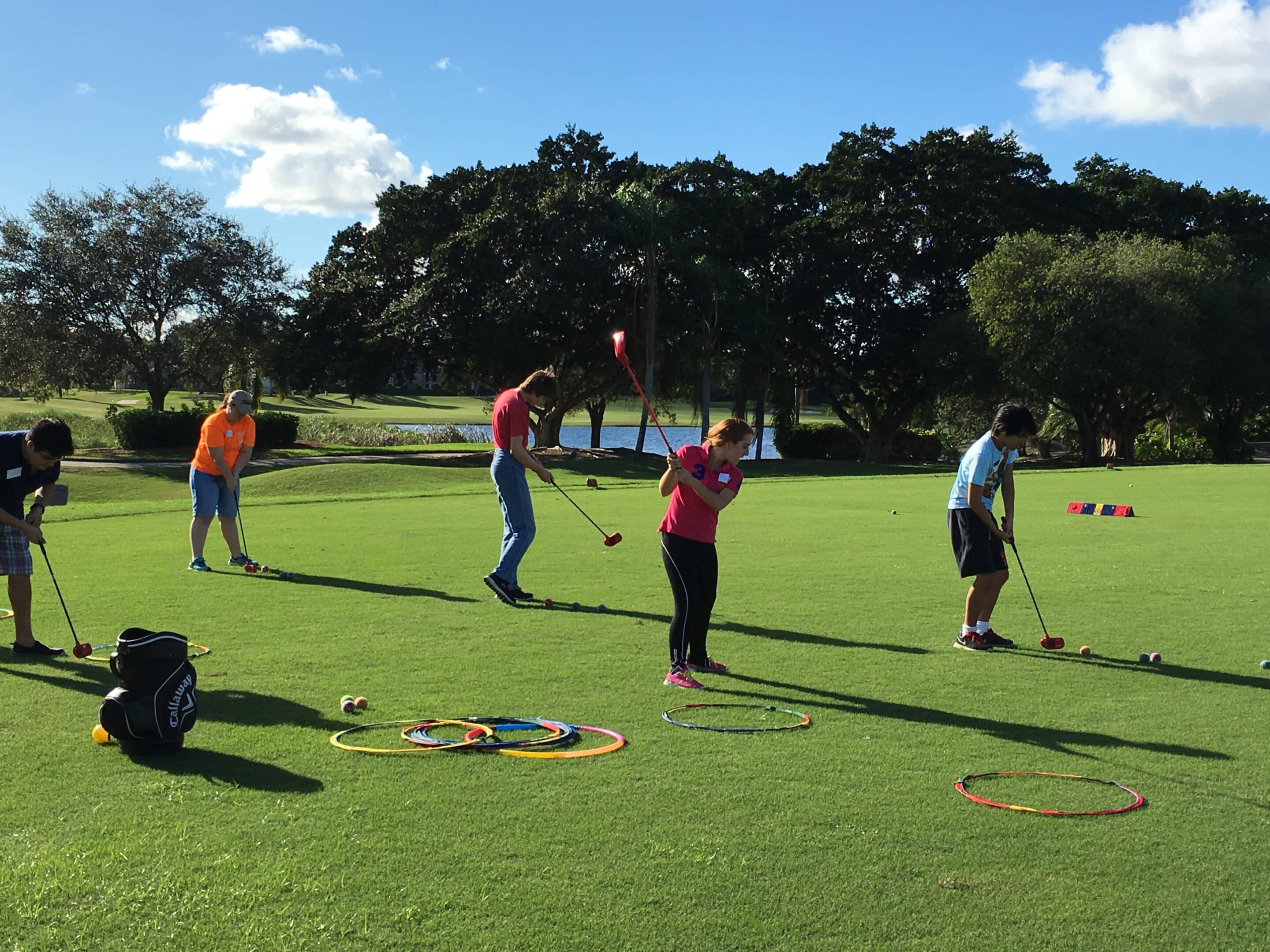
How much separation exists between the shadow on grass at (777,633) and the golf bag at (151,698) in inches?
179

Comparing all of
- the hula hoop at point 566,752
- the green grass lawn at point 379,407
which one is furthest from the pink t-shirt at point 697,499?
the green grass lawn at point 379,407

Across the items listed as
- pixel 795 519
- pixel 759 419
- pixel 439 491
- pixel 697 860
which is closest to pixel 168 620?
pixel 697 860

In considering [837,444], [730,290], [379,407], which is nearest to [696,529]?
[730,290]

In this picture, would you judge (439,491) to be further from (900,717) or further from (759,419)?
(759,419)

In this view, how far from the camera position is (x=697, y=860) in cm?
450

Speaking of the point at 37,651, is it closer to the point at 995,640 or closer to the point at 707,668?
the point at 707,668

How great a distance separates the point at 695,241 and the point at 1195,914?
41.7 m

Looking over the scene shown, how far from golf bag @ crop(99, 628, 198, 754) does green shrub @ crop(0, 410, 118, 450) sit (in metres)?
40.3

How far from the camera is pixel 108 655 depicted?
26.7 ft

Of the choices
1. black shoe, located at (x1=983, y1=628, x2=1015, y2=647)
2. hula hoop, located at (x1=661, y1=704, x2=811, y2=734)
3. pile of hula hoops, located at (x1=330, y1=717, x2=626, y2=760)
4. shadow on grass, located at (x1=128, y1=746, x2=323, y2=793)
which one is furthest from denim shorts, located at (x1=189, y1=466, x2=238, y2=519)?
black shoe, located at (x1=983, y1=628, x2=1015, y2=647)

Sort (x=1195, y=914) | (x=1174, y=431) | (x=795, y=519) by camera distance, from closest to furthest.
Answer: (x=1195, y=914) < (x=795, y=519) < (x=1174, y=431)

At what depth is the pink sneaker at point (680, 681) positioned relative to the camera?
7312mm

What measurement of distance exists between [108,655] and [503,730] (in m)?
3.64

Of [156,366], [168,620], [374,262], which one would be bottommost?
[168,620]
